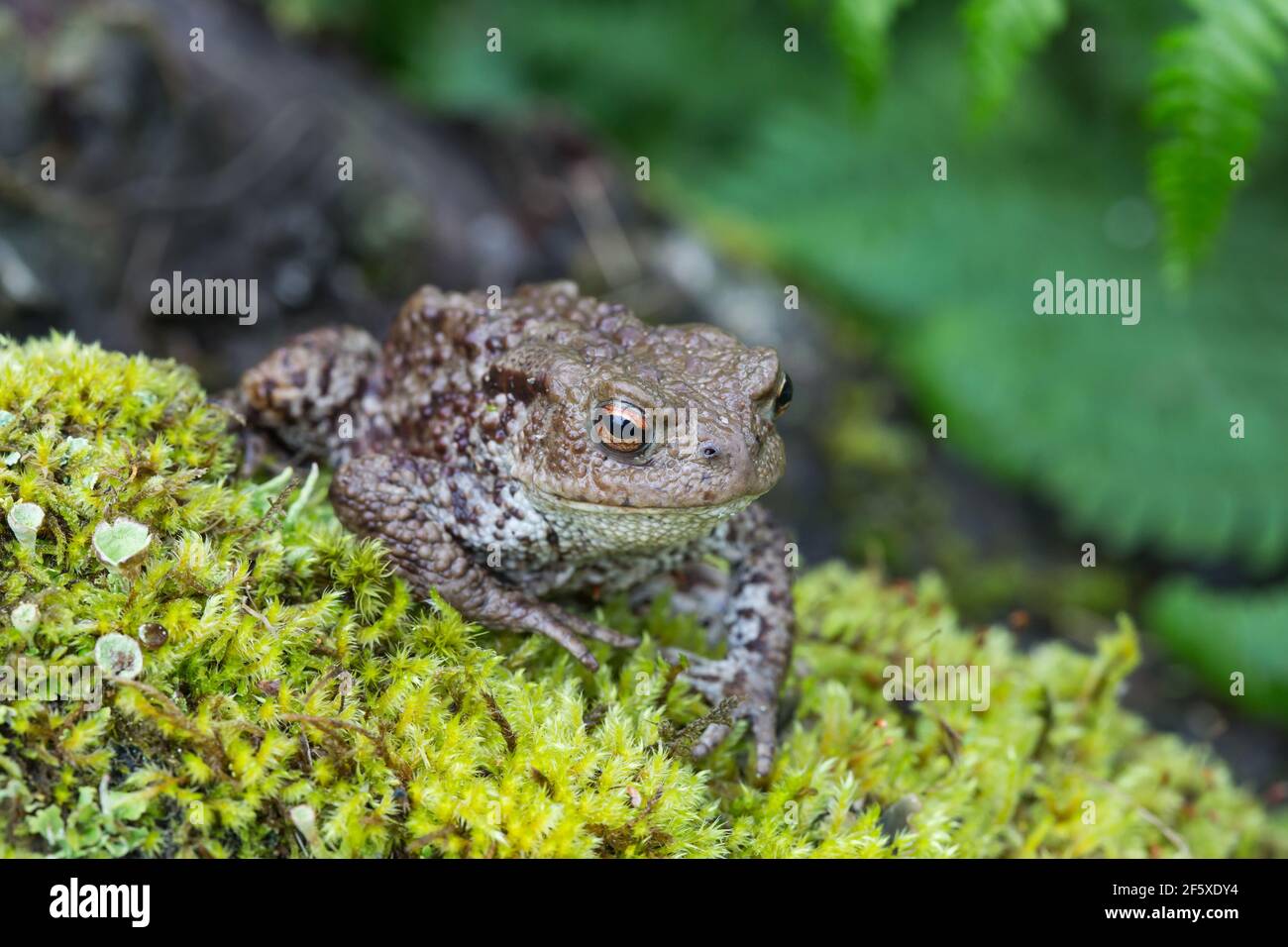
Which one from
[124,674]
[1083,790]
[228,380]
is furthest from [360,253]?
[1083,790]

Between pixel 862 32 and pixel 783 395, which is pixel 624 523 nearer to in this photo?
pixel 783 395

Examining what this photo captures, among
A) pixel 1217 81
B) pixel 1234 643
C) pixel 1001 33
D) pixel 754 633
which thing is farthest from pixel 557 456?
pixel 1234 643

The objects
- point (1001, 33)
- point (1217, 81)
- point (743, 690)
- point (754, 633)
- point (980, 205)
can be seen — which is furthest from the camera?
point (980, 205)

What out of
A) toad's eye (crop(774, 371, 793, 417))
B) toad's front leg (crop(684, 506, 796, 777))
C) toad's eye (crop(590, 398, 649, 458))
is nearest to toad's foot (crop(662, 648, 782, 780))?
toad's front leg (crop(684, 506, 796, 777))

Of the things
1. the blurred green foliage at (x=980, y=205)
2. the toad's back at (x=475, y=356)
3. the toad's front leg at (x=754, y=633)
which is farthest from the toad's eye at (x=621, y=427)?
the blurred green foliage at (x=980, y=205)

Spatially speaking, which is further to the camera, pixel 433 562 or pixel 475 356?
pixel 475 356

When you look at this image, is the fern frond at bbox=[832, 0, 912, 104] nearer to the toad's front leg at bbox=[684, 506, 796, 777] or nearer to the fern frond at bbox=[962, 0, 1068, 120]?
the fern frond at bbox=[962, 0, 1068, 120]
